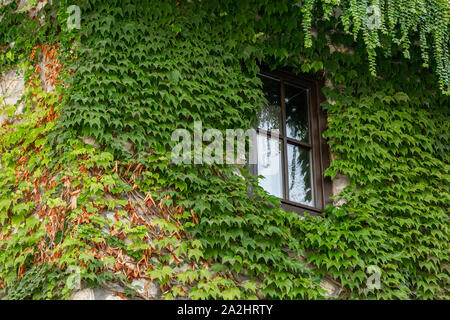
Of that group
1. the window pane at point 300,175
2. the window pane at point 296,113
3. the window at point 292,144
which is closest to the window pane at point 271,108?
the window at point 292,144

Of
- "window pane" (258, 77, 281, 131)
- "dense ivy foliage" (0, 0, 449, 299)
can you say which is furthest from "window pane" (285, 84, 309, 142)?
"dense ivy foliage" (0, 0, 449, 299)

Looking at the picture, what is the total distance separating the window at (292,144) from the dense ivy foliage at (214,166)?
0.15 m

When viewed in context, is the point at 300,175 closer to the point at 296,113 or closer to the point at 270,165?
the point at 270,165

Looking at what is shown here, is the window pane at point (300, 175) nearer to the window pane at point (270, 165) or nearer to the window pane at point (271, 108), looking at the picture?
the window pane at point (270, 165)

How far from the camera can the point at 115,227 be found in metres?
4.31

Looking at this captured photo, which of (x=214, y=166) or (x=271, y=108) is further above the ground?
(x=271, y=108)

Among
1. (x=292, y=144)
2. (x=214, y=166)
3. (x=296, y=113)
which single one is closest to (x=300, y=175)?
(x=292, y=144)

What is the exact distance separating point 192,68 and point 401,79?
2.28 metres

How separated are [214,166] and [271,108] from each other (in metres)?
1.10

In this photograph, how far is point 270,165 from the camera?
5461 millimetres

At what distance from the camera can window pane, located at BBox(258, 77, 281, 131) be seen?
557 centimetres

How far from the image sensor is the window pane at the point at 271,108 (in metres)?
5.57
